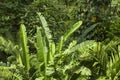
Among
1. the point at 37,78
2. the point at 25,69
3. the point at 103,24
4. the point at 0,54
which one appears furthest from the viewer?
the point at 103,24

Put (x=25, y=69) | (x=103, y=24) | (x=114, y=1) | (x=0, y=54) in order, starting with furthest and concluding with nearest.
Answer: (x=114, y=1) → (x=103, y=24) → (x=0, y=54) → (x=25, y=69)

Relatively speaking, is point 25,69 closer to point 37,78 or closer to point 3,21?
point 37,78

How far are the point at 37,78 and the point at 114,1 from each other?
3.93 m

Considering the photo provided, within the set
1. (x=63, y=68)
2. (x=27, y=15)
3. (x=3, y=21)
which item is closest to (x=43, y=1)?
(x=27, y=15)

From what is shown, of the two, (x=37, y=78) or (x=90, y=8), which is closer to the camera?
(x=37, y=78)

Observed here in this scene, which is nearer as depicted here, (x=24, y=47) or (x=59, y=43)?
(x=24, y=47)

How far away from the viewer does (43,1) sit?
6703 mm

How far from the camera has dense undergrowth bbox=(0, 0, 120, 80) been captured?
15.2ft

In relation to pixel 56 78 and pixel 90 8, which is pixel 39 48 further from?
pixel 90 8

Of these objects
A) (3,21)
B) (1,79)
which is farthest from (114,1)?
(1,79)

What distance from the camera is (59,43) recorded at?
482 cm

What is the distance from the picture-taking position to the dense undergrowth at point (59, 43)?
15.2ft

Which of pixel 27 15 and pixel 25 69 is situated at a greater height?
pixel 27 15

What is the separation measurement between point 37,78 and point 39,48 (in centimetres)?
50
